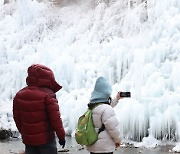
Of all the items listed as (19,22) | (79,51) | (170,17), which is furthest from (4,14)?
(170,17)

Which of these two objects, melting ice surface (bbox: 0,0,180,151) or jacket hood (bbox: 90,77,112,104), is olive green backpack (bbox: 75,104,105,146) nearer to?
jacket hood (bbox: 90,77,112,104)

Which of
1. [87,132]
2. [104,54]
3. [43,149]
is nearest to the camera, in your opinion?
[87,132]

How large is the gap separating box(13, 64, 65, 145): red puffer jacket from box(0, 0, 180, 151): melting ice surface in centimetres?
509

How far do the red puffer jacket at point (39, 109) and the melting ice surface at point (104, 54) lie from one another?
5.09 meters

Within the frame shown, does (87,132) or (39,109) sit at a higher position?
(39,109)

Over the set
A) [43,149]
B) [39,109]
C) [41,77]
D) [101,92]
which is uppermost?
[41,77]

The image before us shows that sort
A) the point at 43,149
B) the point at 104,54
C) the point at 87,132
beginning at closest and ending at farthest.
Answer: the point at 87,132
the point at 43,149
the point at 104,54

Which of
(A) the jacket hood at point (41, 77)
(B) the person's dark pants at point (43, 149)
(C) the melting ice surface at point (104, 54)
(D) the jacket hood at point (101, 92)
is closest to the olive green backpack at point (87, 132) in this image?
(D) the jacket hood at point (101, 92)

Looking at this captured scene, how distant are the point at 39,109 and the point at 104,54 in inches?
355

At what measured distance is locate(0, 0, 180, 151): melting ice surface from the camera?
942cm

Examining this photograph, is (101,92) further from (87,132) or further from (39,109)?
(39,109)

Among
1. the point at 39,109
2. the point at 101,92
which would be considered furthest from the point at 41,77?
the point at 101,92

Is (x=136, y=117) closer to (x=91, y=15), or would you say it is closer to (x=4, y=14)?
(x=91, y=15)

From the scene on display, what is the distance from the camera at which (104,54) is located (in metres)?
12.6
